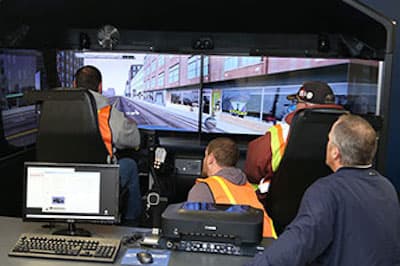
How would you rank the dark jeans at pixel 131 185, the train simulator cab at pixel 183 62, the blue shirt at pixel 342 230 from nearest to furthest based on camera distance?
the blue shirt at pixel 342 230 < the dark jeans at pixel 131 185 < the train simulator cab at pixel 183 62

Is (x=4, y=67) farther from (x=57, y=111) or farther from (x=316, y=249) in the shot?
(x=316, y=249)

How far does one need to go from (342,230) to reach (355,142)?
0.33m

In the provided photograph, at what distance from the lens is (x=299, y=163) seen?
8.34 ft

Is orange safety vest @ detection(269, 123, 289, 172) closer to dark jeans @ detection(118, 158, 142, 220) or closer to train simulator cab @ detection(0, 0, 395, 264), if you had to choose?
dark jeans @ detection(118, 158, 142, 220)

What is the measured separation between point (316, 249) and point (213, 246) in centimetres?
47

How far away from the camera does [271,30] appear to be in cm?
455

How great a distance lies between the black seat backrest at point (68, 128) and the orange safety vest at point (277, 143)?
100 cm

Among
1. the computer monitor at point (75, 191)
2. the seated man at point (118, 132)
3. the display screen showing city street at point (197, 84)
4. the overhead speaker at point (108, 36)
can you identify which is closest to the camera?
the computer monitor at point (75, 191)

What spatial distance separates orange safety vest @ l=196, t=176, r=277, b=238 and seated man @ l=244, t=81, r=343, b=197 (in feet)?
1.55

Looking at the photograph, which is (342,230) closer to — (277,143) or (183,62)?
(277,143)

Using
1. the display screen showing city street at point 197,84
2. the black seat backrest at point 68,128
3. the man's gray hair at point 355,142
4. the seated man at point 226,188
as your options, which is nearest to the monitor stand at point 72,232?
the seated man at point 226,188

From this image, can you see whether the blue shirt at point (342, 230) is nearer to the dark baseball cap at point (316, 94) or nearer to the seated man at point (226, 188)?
the seated man at point (226, 188)

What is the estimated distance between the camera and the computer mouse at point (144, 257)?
188 centimetres

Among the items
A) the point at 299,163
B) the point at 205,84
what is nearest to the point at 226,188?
the point at 299,163
